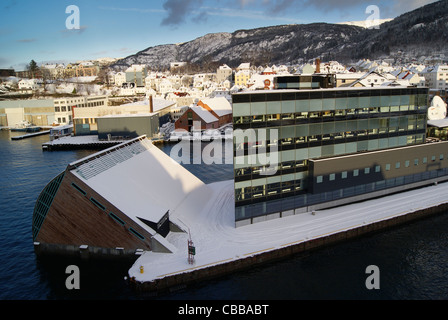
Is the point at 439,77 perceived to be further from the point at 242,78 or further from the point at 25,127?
the point at 25,127

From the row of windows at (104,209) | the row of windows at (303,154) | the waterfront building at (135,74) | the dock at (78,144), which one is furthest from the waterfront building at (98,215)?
the waterfront building at (135,74)

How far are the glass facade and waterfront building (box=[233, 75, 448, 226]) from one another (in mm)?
73

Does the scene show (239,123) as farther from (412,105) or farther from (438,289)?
(412,105)

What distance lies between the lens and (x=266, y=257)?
76.0 ft

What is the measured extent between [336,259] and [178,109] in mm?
79486

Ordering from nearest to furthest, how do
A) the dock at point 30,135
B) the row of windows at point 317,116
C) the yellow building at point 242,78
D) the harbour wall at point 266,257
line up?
the harbour wall at point 266,257, the row of windows at point 317,116, the dock at point 30,135, the yellow building at point 242,78

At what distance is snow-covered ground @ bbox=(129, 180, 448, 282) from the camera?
72.5 ft

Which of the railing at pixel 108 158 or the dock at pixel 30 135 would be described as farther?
the dock at pixel 30 135

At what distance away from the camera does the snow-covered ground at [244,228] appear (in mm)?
22109

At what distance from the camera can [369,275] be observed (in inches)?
866

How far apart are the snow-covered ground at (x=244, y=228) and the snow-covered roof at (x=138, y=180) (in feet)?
6.24

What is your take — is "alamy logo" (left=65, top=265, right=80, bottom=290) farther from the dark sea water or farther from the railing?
the railing

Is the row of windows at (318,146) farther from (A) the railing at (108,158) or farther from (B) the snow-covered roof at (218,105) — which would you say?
(B) the snow-covered roof at (218,105)
